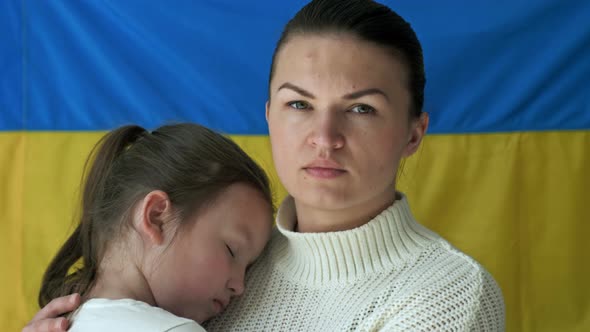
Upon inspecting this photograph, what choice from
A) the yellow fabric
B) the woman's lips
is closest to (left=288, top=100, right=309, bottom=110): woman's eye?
the woman's lips

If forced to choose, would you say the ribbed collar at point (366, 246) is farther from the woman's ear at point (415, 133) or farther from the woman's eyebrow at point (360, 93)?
the woman's eyebrow at point (360, 93)

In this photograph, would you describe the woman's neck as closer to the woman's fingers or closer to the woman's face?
the woman's face

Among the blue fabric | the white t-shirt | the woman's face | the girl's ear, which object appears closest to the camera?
the white t-shirt

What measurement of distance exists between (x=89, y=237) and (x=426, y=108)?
0.96 m

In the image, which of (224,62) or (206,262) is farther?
(224,62)

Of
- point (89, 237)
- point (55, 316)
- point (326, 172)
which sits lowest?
point (55, 316)

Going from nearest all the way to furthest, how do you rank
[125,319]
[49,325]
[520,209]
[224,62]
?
[125,319]
[49,325]
[520,209]
[224,62]

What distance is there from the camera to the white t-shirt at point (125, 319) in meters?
1.05

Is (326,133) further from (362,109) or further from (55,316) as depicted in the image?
(55,316)

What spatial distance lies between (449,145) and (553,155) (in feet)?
0.86

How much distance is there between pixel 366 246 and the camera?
1.23m

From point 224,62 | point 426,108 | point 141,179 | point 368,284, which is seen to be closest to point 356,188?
point 368,284

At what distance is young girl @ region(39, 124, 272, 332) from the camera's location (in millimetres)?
1264

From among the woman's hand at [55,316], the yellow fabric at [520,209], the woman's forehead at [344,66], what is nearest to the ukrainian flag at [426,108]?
the yellow fabric at [520,209]
